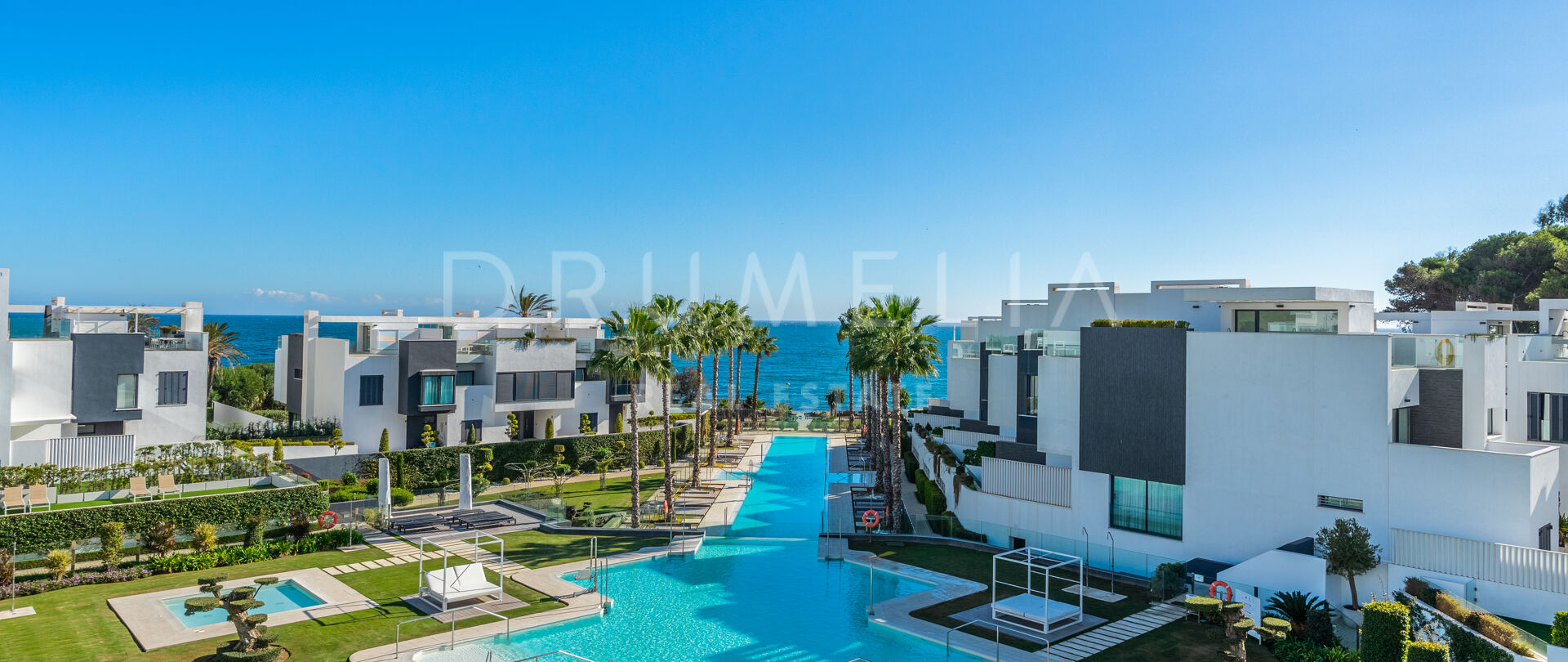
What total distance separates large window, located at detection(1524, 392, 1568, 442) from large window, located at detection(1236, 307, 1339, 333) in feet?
33.3

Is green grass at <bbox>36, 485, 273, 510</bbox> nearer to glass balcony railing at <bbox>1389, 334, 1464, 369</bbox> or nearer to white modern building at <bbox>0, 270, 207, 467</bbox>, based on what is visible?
white modern building at <bbox>0, 270, 207, 467</bbox>

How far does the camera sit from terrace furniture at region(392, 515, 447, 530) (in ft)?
96.1

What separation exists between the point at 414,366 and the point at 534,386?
19.4ft

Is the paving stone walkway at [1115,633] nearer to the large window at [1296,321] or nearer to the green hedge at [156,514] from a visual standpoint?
the large window at [1296,321]

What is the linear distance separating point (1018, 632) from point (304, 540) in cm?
2187

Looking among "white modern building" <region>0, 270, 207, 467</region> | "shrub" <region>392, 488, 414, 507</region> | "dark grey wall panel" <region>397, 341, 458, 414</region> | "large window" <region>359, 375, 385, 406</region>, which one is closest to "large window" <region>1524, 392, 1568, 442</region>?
"shrub" <region>392, 488, 414, 507</region>

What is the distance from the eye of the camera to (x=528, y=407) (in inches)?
1623

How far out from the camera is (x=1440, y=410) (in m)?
21.2

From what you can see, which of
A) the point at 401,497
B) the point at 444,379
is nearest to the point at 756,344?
the point at 444,379

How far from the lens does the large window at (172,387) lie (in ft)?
109

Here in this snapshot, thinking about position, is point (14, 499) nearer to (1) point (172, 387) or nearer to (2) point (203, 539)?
(2) point (203, 539)

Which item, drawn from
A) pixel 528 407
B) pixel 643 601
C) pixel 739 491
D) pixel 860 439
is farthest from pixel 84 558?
pixel 860 439

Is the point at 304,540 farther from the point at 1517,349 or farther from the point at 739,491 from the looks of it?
the point at 1517,349

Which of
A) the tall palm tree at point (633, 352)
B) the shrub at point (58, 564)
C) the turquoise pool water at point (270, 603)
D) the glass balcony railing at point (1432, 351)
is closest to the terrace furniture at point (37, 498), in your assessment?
the shrub at point (58, 564)
